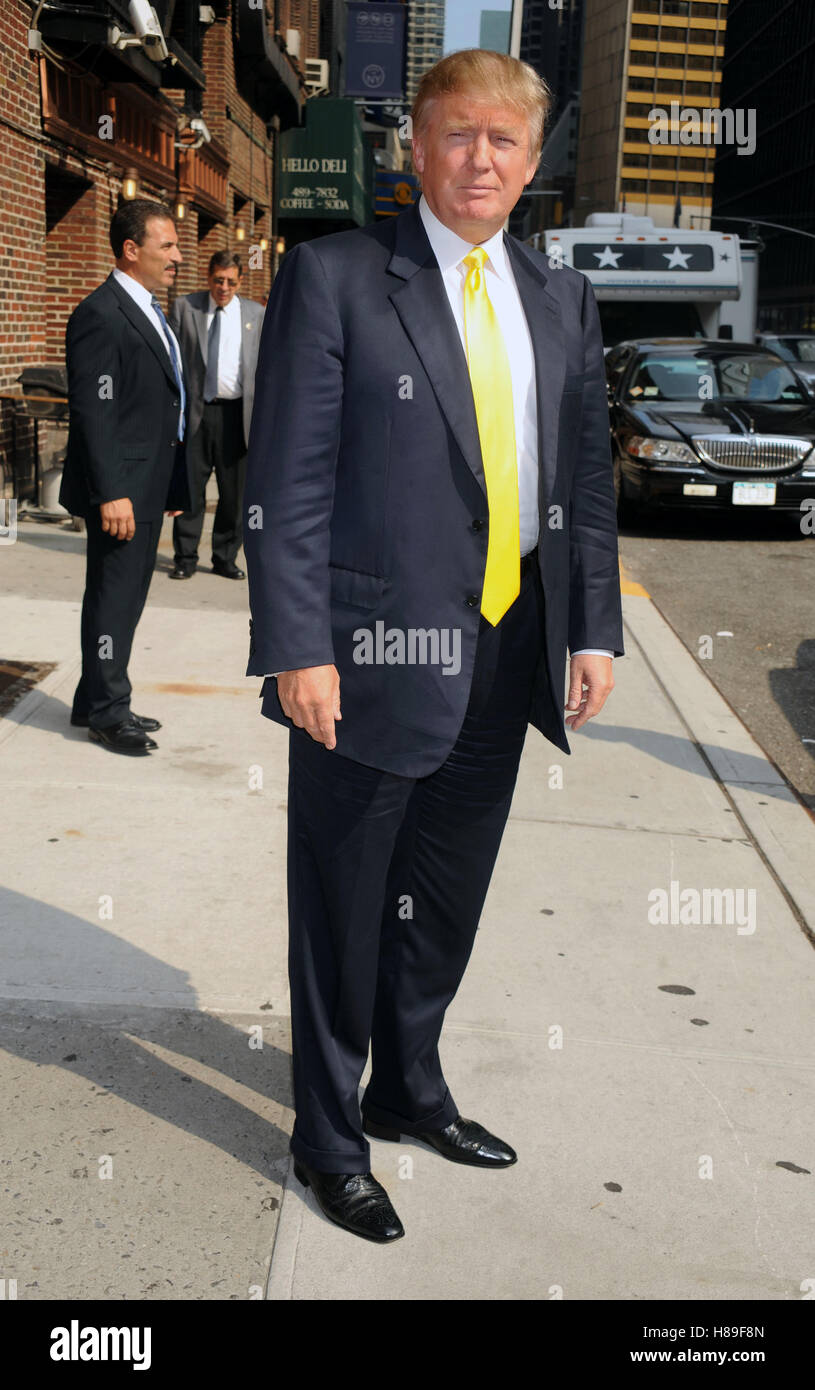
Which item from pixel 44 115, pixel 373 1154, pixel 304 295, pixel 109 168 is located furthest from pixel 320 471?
pixel 109 168

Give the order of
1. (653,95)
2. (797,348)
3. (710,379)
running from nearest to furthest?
1. (710,379)
2. (797,348)
3. (653,95)

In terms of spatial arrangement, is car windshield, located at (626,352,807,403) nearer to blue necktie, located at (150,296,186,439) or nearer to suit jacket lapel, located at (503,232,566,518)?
blue necktie, located at (150,296,186,439)

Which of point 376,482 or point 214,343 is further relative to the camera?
point 214,343

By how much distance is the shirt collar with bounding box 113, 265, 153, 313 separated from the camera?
561 centimetres

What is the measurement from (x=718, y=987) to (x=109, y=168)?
39.0 ft

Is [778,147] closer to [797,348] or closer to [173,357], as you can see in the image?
[797,348]

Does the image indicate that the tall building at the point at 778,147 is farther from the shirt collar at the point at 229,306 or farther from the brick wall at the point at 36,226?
the shirt collar at the point at 229,306

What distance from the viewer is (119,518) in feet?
17.7

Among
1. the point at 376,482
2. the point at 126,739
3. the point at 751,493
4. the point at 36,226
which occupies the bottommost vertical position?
the point at 126,739

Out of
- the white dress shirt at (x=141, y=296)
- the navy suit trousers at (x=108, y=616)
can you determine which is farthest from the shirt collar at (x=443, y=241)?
the white dress shirt at (x=141, y=296)

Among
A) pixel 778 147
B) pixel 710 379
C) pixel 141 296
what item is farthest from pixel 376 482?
pixel 778 147

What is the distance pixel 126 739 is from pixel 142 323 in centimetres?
166

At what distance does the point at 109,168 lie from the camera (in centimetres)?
1352

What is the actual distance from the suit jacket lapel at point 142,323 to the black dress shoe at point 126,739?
145 centimetres
